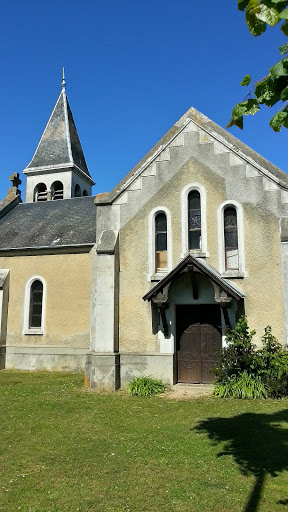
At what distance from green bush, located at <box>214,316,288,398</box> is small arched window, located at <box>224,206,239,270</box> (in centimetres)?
194

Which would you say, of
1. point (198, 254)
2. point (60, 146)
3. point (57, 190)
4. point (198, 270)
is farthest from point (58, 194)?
point (198, 270)

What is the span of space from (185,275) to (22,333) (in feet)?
30.5

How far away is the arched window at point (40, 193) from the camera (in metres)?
30.5

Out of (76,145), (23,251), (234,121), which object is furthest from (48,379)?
(76,145)

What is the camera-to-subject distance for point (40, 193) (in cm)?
3078

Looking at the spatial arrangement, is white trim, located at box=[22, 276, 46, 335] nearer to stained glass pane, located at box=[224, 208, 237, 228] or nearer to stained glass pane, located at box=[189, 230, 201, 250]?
stained glass pane, located at box=[189, 230, 201, 250]

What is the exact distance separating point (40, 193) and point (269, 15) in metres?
29.2

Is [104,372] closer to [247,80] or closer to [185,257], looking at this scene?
[185,257]

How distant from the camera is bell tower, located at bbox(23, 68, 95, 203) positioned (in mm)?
30234

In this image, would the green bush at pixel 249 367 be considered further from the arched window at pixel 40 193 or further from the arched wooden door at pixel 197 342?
the arched window at pixel 40 193

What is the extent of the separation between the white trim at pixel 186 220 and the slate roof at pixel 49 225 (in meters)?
6.01

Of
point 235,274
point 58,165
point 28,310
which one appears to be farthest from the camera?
point 58,165

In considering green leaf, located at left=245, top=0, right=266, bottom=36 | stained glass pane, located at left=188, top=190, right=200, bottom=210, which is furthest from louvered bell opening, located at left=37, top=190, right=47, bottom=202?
green leaf, located at left=245, top=0, right=266, bottom=36

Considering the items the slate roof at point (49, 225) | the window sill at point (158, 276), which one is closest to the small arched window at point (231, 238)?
the window sill at point (158, 276)
